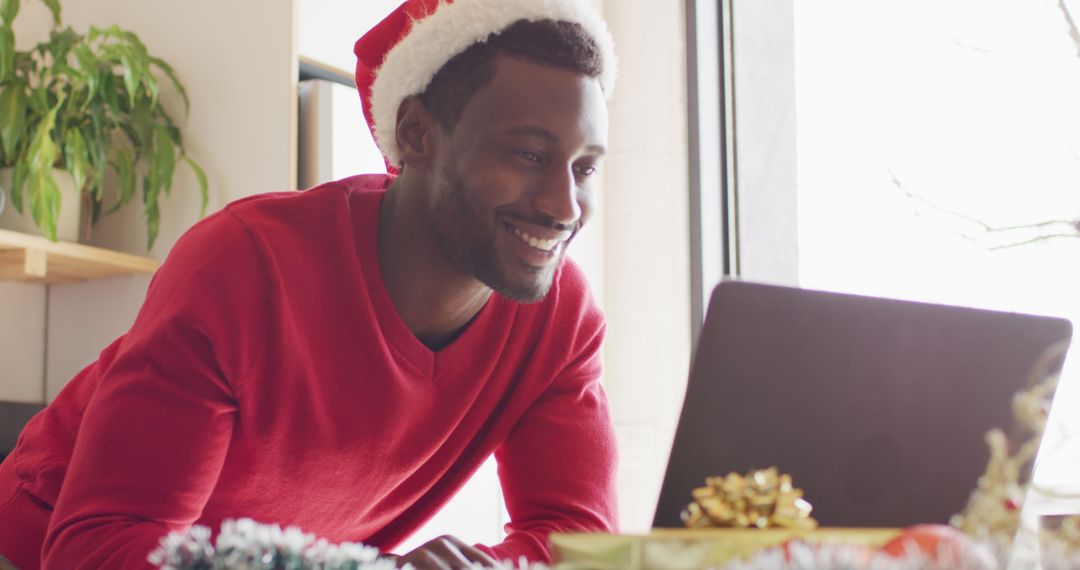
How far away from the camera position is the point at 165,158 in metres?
2.23

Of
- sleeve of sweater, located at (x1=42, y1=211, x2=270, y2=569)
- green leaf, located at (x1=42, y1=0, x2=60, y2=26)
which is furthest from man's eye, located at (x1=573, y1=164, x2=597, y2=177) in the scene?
green leaf, located at (x1=42, y1=0, x2=60, y2=26)

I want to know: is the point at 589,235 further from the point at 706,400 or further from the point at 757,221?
the point at 706,400

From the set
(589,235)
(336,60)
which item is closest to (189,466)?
(336,60)

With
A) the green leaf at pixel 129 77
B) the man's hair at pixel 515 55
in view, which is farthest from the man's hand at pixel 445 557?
the green leaf at pixel 129 77

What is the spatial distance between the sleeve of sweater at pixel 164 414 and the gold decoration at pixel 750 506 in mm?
445

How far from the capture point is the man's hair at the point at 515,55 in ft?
3.97

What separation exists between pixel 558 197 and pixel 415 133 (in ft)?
0.74

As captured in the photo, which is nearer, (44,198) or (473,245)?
(473,245)

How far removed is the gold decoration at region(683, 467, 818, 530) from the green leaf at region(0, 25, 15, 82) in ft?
6.27

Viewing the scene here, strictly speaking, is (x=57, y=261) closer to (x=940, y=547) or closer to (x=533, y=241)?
(x=533, y=241)

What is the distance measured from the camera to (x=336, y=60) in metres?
2.37

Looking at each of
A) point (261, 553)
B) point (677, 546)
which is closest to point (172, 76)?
point (261, 553)

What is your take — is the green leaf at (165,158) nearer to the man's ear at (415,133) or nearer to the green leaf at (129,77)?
the green leaf at (129,77)

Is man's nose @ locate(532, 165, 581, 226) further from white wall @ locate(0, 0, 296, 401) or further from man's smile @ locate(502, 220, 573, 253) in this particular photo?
white wall @ locate(0, 0, 296, 401)
